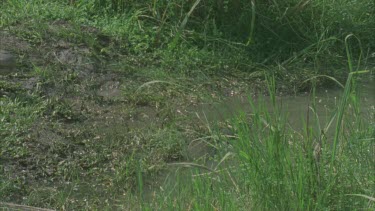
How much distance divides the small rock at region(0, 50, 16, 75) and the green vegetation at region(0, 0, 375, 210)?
0.06 metres

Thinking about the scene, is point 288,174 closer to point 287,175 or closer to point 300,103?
point 287,175

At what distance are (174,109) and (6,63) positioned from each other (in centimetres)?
122

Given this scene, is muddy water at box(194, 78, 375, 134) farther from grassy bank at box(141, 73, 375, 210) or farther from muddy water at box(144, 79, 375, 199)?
grassy bank at box(141, 73, 375, 210)

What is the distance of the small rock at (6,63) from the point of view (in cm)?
622

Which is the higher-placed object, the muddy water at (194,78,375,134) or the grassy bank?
the grassy bank

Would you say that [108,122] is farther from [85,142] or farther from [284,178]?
[284,178]

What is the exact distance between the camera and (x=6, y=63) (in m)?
6.26

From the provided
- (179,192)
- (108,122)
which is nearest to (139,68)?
(108,122)

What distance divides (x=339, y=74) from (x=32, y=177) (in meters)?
3.02

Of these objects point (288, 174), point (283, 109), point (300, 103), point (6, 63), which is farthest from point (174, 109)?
point (288, 174)

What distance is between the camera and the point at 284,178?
3.73 metres

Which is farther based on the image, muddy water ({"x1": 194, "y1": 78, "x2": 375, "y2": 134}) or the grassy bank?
muddy water ({"x1": 194, "y1": 78, "x2": 375, "y2": 134})

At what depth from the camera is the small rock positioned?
6.22 m

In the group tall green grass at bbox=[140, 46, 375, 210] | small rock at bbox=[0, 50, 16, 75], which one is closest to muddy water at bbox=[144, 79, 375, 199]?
tall green grass at bbox=[140, 46, 375, 210]
